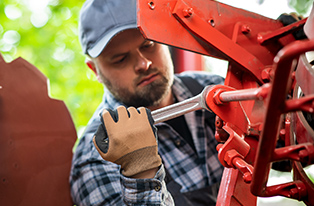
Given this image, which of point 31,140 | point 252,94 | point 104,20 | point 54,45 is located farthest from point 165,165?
point 54,45

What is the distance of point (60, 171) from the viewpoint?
4.52 ft

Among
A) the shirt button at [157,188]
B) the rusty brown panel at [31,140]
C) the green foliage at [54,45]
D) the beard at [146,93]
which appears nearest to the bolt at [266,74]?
the shirt button at [157,188]

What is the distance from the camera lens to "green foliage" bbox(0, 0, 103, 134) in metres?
2.67

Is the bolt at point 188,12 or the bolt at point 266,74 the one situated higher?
the bolt at point 188,12

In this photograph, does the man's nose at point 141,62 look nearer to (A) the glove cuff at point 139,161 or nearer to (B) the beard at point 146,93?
(B) the beard at point 146,93

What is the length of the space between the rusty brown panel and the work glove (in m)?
0.43

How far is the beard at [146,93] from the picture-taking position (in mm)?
1448

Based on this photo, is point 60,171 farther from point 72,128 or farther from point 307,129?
point 307,129

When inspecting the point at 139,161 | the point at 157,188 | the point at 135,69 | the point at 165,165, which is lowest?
the point at 165,165

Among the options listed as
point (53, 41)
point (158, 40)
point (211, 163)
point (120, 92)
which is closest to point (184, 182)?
point (211, 163)

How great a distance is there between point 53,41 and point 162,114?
2.14 meters

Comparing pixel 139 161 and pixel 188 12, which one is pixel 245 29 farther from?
pixel 139 161

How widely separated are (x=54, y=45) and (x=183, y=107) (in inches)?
86.8

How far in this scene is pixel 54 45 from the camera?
9.30 ft
